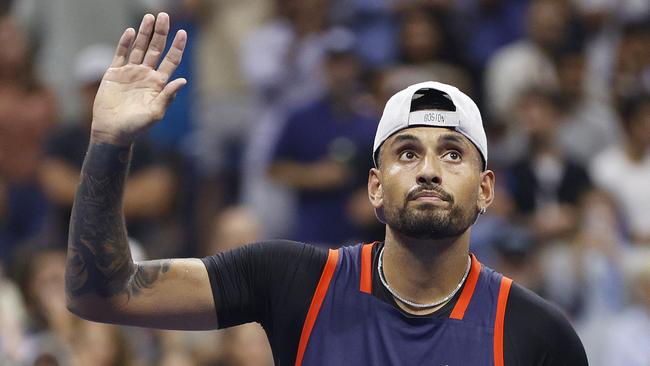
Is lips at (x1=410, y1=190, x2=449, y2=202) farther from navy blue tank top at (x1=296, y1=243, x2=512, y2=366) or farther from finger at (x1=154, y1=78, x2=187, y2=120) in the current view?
finger at (x1=154, y1=78, x2=187, y2=120)

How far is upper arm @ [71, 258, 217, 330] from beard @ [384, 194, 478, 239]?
0.62 meters

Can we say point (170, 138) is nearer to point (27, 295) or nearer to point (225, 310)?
point (27, 295)

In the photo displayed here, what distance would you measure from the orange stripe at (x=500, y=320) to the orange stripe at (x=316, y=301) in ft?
1.70

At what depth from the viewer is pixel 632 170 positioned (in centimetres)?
954

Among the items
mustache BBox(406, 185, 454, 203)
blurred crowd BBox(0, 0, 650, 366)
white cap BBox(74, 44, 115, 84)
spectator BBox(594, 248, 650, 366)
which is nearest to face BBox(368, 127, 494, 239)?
mustache BBox(406, 185, 454, 203)

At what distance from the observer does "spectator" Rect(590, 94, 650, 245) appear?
9367 mm

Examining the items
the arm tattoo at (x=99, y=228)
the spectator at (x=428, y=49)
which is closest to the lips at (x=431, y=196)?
the arm tattoo at (x=99, y=228)

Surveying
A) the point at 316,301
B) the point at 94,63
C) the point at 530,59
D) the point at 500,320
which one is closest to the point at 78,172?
the point at 94,63

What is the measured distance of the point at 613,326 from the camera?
8.38 meters

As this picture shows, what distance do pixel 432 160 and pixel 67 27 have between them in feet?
21.6

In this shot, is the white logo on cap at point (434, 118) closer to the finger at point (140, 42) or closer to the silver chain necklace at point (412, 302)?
the silver chain necklace at point (412, 302)

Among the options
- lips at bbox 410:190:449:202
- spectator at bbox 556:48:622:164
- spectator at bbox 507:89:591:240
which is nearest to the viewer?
lips at bbox 410:190:449:202

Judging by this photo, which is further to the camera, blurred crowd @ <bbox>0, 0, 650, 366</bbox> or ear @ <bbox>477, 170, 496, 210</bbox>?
blurred crowd @ <bbox>0, 0, 650, 366</bbox>

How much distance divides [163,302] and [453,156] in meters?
0.99
